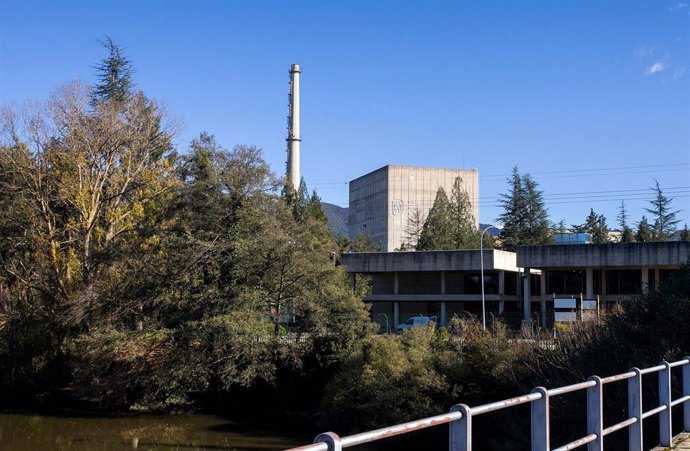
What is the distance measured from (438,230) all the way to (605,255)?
1401 inches

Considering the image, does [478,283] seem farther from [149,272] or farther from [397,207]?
[397,207]

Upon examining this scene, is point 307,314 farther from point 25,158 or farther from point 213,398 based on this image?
point 25,158

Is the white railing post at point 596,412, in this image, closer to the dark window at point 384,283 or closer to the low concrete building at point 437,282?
the low concrete building at point 437,282

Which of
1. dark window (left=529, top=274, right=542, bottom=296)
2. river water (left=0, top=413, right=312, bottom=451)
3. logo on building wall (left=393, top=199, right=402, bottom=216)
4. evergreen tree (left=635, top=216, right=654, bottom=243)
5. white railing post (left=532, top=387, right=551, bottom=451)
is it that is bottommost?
river water (left=0, top=413, right=312, bottom=451)

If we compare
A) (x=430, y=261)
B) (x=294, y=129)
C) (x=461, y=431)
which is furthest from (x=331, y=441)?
(x=294, y=129)

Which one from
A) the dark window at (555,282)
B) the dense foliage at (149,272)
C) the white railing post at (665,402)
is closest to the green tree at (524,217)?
the dark window at (555,282)

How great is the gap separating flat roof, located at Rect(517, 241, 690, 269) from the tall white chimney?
123 ft

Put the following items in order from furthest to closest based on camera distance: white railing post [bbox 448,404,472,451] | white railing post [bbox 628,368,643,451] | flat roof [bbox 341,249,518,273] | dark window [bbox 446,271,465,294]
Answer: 1. dark window [bbox 446,271,465,294]
2. flat roof [bbox 341,249,518,273]
3. white railing post [bbox 628,368,643,451]
4. white railing post [bbox 448,404,472,451]

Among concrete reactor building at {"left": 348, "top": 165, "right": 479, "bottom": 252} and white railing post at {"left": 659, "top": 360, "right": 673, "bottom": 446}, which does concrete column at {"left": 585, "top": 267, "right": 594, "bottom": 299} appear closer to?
white railing post at {"left": 659, "top": 360, "right": 673, "bottom": 446}

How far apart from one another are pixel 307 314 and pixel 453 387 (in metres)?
9.74

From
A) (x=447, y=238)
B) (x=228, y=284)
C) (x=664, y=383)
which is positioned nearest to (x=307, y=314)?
(x=228, y=284)

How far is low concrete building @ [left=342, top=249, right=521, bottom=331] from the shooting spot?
214 feet

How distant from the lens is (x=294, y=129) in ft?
291

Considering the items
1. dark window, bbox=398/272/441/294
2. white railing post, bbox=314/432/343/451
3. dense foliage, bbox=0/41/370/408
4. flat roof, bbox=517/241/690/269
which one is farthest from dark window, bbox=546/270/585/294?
white railing post, bbox=314/432/343/451
